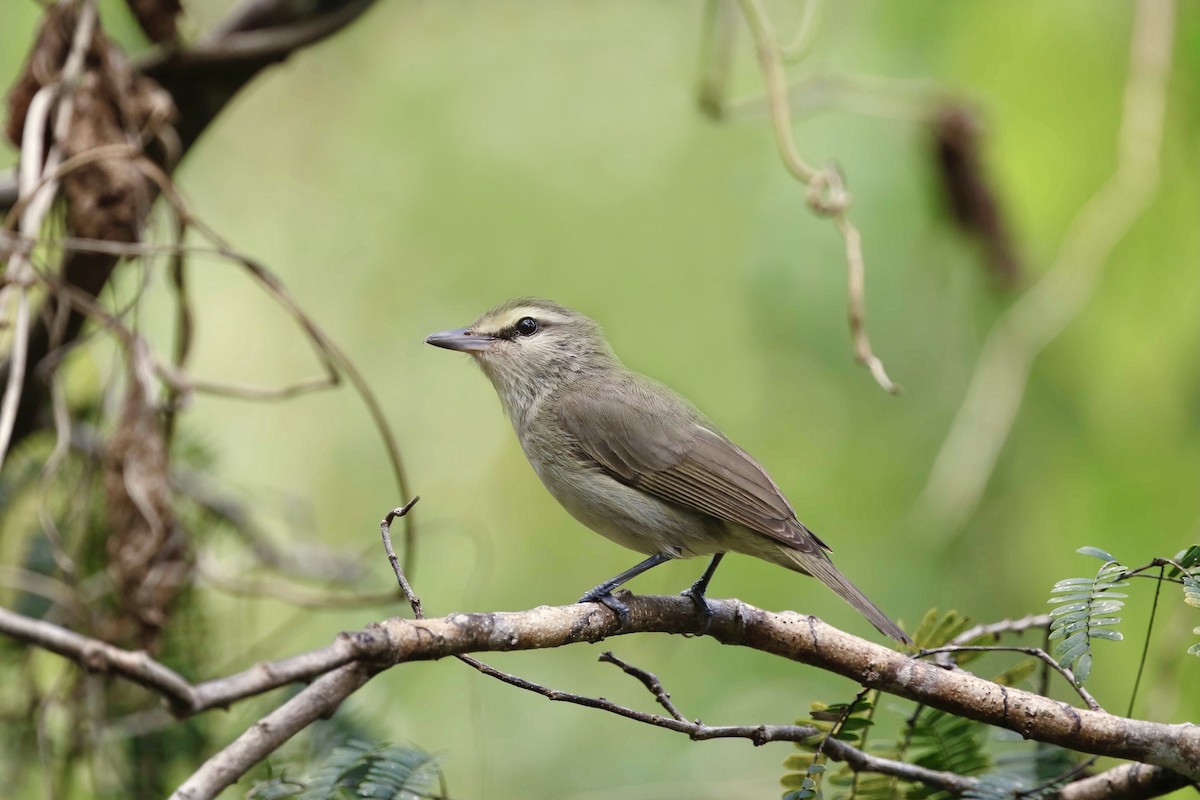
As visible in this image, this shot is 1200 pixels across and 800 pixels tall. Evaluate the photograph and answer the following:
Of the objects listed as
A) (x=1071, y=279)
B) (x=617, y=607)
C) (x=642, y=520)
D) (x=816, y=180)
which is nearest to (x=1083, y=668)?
(x=617, y=607)

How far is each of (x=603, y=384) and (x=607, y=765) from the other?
1766 millimetres

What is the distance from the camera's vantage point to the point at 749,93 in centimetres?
545

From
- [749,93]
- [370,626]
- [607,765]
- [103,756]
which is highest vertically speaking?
[749,93]

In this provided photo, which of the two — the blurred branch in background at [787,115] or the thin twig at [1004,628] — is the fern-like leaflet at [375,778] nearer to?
the thin twig at [1004,628]

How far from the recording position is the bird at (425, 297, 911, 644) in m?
3.34

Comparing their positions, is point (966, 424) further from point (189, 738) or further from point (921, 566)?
point (189, 738)

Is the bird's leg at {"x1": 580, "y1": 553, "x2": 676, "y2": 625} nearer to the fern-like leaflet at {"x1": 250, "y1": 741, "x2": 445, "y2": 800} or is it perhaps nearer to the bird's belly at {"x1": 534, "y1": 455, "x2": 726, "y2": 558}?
the bird's belly at {"x1": 534, "y1": 455, "x2": 726, "y2": 558}

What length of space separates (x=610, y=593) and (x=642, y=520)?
2.06 ft

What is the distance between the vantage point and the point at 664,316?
5523 mm

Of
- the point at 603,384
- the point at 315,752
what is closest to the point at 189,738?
the point at 315,752

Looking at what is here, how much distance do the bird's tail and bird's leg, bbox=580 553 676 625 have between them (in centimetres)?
39

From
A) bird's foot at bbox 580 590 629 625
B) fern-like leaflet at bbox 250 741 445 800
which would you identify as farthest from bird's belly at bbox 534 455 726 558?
fern-like leaflet at bbox 250 741 445 800

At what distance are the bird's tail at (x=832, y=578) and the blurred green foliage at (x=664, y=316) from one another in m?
→ 0.59

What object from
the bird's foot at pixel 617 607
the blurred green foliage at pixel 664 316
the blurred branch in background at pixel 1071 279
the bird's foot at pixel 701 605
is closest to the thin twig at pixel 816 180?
the blurred branch in background at pixel 1071 279
